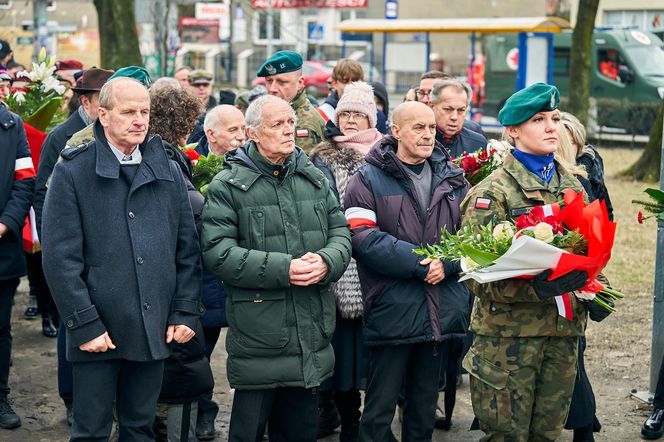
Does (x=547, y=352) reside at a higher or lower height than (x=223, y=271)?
lower

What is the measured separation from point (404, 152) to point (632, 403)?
2.81m

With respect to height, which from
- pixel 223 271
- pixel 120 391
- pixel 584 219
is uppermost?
pixel 584 219

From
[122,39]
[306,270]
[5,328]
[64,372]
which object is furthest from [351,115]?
[122,39]

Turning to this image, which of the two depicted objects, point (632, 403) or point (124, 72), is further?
point (632, 403)

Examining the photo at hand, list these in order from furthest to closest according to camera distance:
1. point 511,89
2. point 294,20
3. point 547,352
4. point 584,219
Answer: point 294,20
point 511,89
point 547,352
point 584,219

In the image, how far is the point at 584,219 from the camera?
181 inches

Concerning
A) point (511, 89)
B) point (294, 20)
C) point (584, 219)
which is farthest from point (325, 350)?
point (294, 20)

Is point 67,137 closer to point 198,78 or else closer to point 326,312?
point 326,312

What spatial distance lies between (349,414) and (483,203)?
200 centimetres

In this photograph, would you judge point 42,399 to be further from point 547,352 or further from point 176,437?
point 547,352

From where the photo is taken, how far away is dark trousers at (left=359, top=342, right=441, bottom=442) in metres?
5.68

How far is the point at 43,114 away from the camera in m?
7.98

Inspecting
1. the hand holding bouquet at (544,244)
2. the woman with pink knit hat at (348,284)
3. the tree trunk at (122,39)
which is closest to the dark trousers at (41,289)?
the woman with pink knit hat at (348,284)

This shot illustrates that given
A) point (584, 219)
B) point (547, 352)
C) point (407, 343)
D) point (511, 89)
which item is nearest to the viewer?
point (584, 219)
